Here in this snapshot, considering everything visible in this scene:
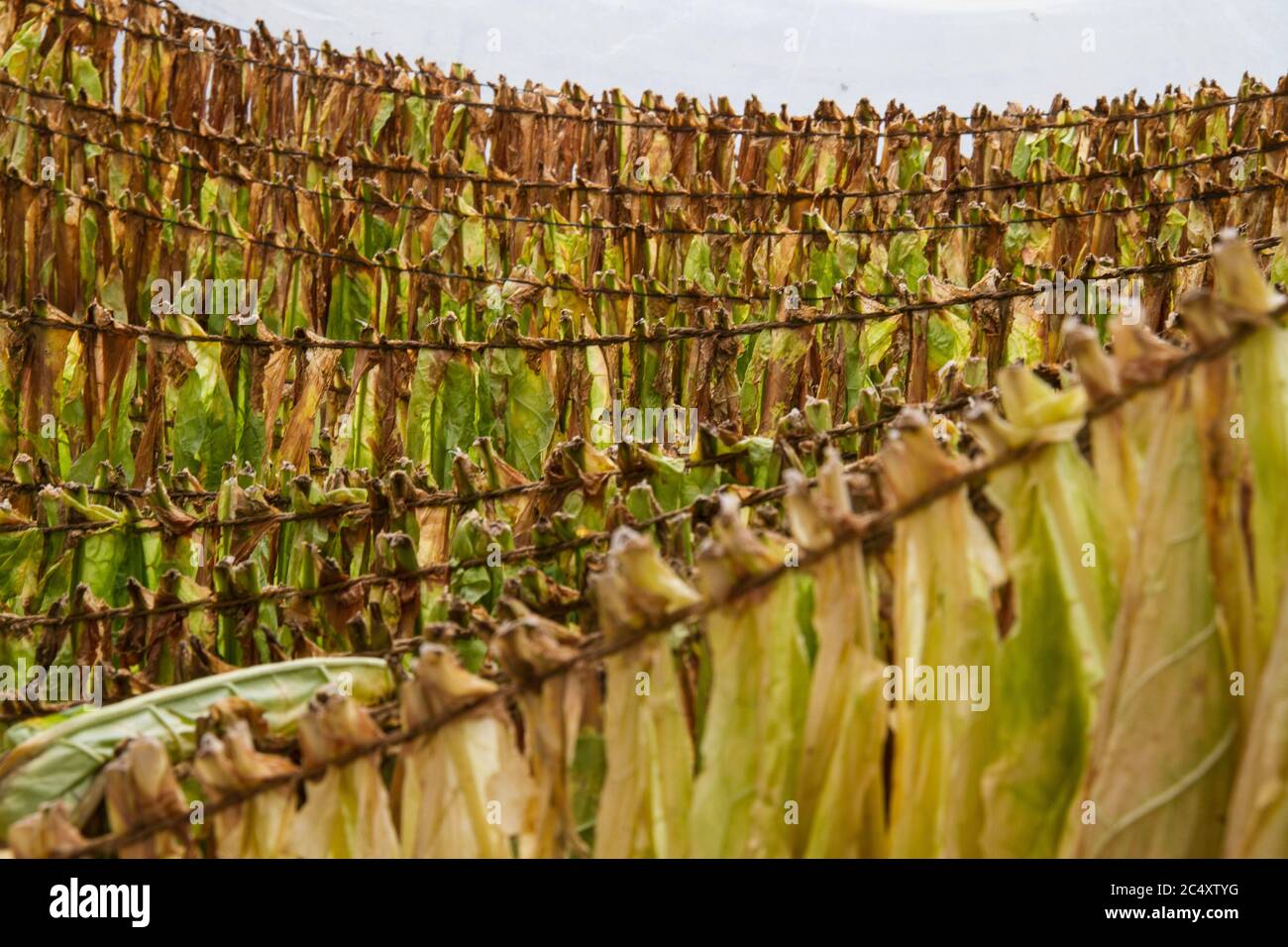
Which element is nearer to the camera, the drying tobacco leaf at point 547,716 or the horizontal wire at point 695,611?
the horizontal wire at point 695,611

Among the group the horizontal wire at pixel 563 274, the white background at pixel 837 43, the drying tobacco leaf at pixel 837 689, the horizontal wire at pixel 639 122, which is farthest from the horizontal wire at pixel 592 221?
the white background at pixel 837 43

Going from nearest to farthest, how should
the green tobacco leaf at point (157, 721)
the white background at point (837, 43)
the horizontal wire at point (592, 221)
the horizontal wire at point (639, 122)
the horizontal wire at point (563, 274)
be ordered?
the green tobacco leaf at point (157, 721) < the horizontal wire at point (563, 274) < the horizontal wire at point (592, 221) < the horizontal wire at point (639, 122) < the white background at point (837, 43)

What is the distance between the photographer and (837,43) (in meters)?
10.5

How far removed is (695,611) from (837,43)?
994 cm

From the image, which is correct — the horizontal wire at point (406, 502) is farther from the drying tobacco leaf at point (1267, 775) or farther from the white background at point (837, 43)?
the white background at point (837, 43)

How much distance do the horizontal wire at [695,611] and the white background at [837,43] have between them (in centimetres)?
938

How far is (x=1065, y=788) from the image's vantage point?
1.23 metres

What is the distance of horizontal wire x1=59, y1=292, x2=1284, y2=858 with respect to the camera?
119 centimetres

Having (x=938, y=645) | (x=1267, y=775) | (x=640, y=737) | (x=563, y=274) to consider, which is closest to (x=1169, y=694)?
(x=1267, y=775)

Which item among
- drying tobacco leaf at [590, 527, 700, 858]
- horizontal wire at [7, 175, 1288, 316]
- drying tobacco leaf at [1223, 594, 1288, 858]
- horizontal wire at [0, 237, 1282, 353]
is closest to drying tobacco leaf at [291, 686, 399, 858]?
drying tobacco leaf at [590, 527, 700, 858]

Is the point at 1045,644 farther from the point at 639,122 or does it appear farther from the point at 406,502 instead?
the point at 639,122

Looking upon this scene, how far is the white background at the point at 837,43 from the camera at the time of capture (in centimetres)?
1010
